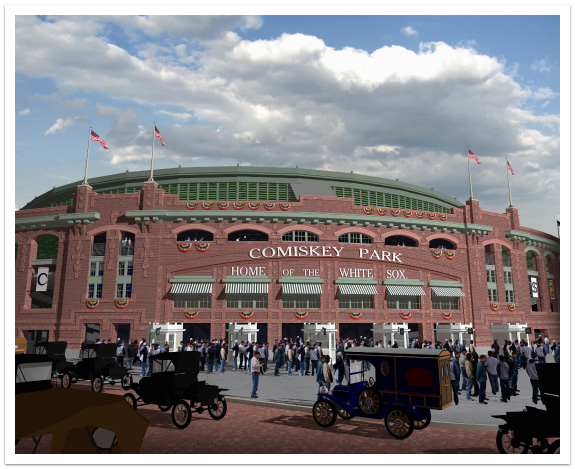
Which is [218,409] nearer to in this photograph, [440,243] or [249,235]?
[249,235]

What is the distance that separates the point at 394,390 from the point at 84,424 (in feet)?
27.3

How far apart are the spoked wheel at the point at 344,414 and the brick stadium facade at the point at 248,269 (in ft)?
76.2

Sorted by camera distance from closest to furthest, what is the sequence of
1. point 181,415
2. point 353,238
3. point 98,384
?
point 181,415, point 98,384, point 353,238

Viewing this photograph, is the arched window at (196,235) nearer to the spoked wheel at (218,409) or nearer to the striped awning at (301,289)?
the striped awning at (301,289)

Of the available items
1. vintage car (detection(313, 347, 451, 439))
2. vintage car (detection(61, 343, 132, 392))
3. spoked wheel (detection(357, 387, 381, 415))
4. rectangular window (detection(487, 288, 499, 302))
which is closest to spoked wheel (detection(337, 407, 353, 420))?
vintage car (detection(313, 347, 451, 439))

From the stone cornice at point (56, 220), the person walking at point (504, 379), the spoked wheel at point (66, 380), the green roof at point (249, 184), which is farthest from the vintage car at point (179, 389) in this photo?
the green roof at point (249, 184)

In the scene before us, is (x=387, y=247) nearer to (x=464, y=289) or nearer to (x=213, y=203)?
(x=464, y=289)

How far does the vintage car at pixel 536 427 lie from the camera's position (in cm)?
916

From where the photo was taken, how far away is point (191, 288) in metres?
37.8

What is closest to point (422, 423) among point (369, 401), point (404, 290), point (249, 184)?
point (369, 401)

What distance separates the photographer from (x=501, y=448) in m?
9.70

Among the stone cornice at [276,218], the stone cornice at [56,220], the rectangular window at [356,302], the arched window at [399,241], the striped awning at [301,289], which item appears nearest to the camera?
the striped awning at [301,289]

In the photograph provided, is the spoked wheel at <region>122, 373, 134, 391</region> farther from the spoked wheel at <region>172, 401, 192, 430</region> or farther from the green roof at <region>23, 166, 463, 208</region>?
the green roof at <region>23, 166, 463, 208</region>
